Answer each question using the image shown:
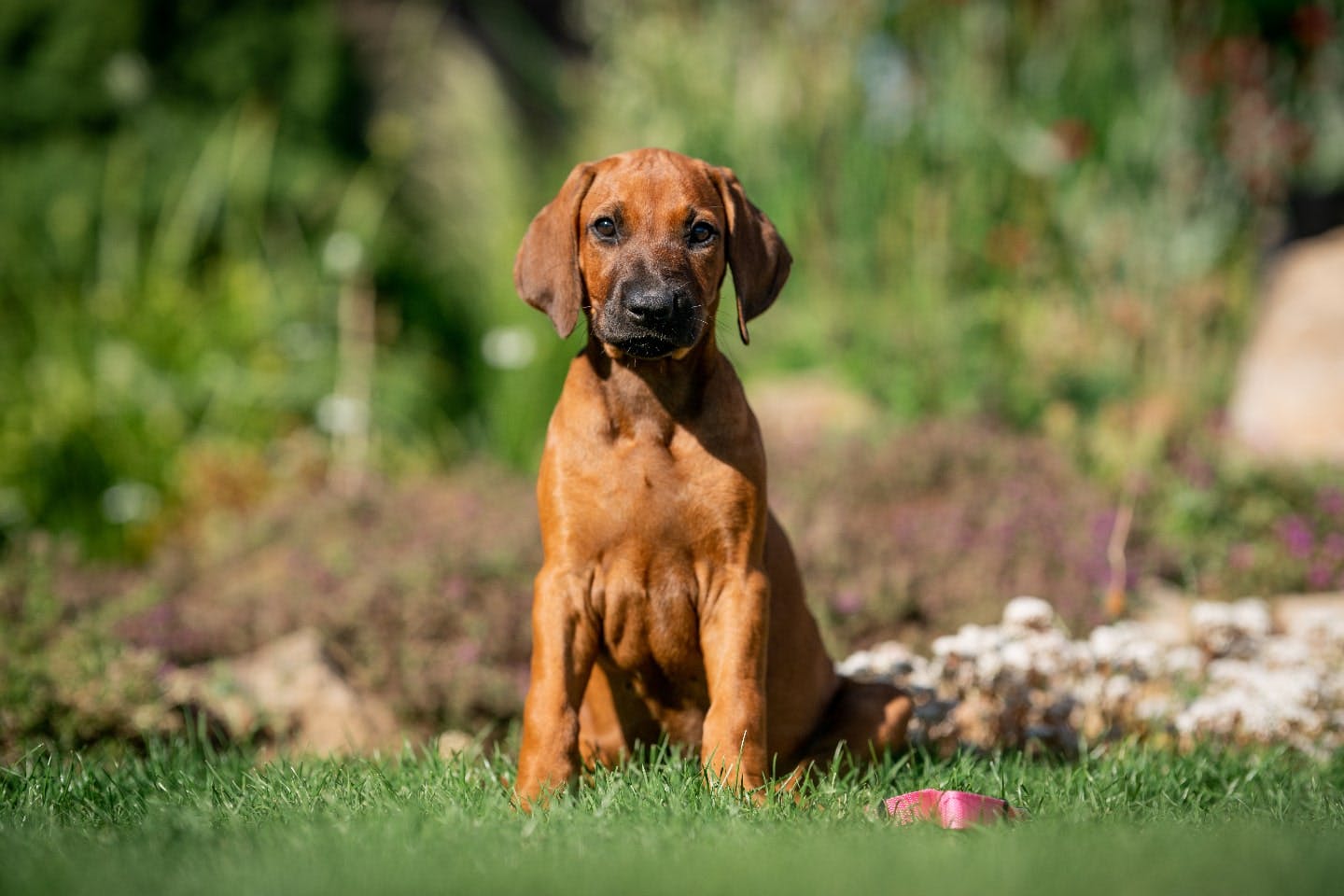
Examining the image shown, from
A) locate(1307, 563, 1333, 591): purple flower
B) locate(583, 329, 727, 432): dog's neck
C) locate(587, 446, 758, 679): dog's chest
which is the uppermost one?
locate(583, 329, 727, 432): dog's neck

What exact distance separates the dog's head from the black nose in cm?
4

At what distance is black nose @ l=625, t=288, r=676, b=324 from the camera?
135 inches

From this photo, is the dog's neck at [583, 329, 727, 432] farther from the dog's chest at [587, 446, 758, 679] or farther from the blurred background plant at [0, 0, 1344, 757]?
the blurred background plant at [0, 0, 1344, 757]

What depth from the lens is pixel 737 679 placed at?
11.6 ft

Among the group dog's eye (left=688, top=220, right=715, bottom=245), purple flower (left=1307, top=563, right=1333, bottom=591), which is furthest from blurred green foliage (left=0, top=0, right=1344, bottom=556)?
dog's eye (left=688, top=220, right=715, bottom=245)

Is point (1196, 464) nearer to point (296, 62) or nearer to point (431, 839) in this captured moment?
point (431, 839)

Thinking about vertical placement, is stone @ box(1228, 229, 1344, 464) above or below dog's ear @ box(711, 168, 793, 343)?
below

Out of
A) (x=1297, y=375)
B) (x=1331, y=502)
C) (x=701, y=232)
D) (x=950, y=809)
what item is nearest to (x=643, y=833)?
(x=950, y=809)

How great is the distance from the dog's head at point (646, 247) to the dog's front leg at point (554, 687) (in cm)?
72

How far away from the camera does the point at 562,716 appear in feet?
11.6

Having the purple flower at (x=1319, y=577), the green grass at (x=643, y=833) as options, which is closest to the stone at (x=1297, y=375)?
the purple flower at (x=1319, y=577)

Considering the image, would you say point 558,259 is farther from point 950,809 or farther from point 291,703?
point 291,703

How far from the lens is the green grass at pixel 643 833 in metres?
2.54

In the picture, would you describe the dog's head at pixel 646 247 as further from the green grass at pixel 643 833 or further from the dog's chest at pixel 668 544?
the green grass at pixel 643 833
